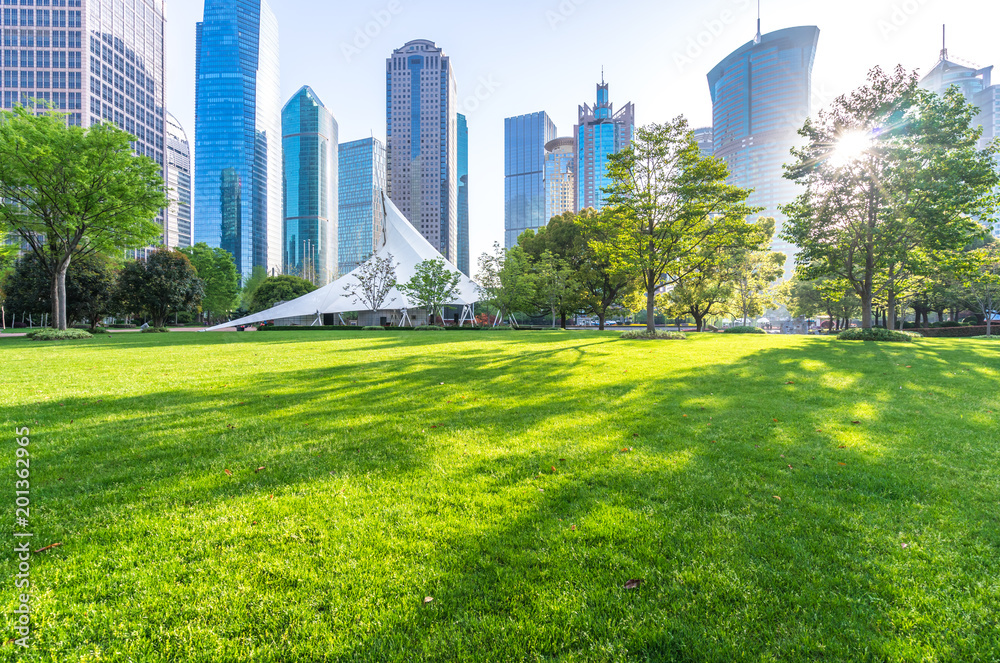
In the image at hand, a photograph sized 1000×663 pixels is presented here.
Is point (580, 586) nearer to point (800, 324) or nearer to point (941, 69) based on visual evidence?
point (800, 324)

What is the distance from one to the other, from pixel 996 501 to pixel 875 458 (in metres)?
0.78

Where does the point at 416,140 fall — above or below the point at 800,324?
above

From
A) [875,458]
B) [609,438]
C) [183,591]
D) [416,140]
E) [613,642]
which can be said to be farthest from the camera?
[416,140]

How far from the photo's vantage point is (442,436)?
4250 mm

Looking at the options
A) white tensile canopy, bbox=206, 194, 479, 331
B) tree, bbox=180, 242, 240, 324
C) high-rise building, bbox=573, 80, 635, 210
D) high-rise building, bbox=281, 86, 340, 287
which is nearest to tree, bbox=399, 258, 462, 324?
white tensile canopy, bbox=206, 194, 479, 331

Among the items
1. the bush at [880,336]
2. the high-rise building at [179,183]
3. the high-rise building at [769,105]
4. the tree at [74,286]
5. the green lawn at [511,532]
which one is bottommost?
the green lawn at [511,532]

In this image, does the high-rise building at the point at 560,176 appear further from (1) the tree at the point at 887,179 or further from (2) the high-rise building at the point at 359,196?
(1) the tree at the point at 887,179

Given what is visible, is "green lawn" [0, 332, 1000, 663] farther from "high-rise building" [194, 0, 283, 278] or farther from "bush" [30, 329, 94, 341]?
"high-rise building" [194, 0, 283, 278]

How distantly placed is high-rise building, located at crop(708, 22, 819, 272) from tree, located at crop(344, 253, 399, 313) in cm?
15680

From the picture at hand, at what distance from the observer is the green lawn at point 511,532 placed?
1678mm

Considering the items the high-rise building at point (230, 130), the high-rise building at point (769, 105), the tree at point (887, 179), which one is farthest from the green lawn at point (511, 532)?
the high-rise building at point (769, 105)

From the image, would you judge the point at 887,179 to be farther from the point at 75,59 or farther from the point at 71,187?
the point at 75,59

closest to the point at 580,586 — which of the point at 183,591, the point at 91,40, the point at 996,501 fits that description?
the point at 183,591

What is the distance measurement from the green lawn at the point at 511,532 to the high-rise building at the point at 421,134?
423 feet
